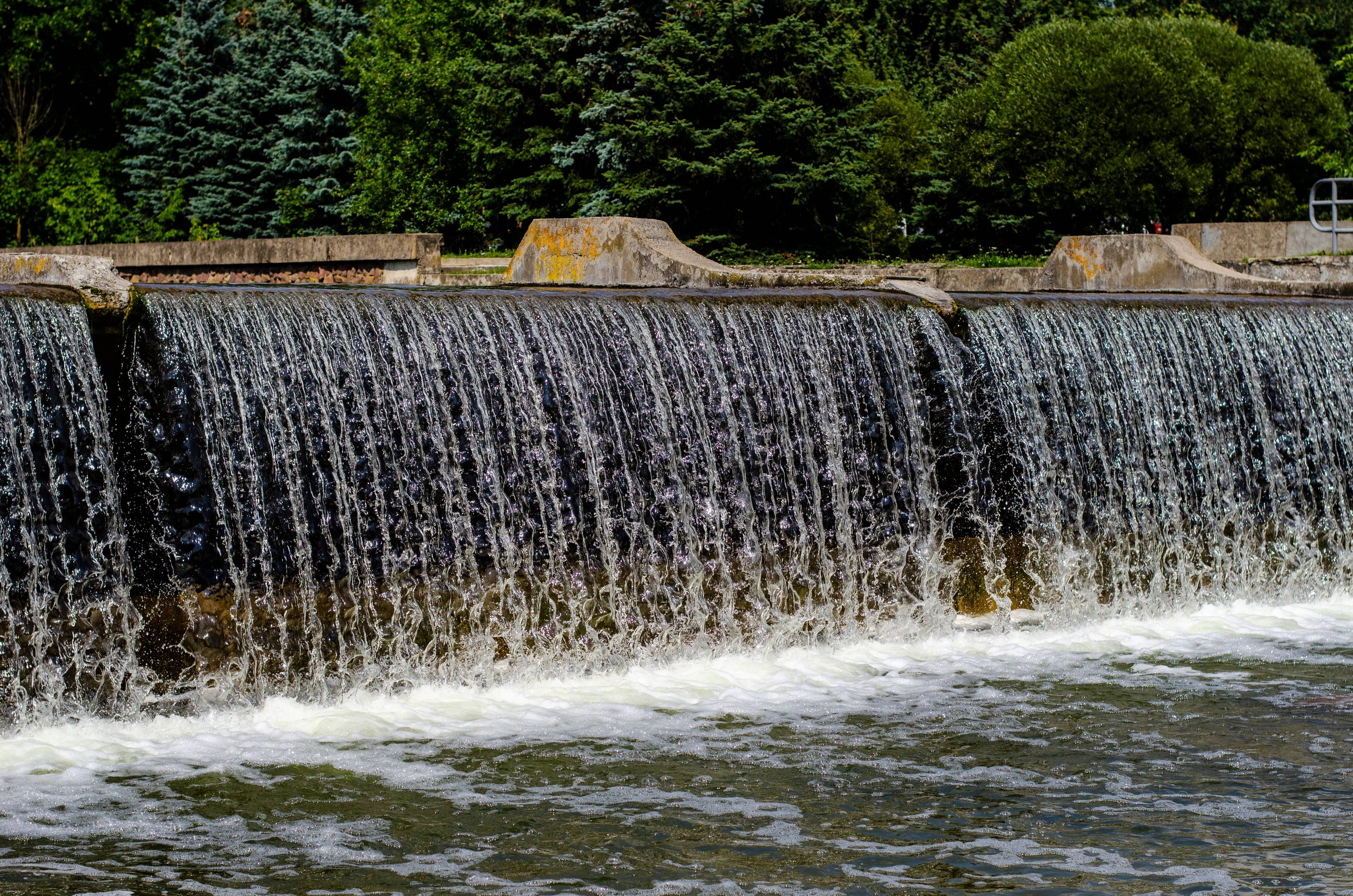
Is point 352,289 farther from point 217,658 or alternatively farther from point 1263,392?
point 1263,392

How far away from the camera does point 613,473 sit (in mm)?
8609

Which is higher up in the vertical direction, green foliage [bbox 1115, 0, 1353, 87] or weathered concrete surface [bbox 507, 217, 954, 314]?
green foliage [bbox 1115, 0, 1353, 87]

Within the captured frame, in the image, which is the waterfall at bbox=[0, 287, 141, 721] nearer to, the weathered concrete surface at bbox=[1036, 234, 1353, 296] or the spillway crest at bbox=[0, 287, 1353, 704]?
the spillway crest at bbox=[0, 287, 1353, 704]

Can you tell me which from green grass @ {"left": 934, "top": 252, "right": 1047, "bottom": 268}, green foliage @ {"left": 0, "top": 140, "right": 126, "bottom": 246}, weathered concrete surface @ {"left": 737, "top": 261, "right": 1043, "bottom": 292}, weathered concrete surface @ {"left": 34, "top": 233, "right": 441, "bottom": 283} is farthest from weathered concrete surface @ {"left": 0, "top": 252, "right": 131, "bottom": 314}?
green foliage @ {"left": 0, "top": 140, "right": 126, "bottom": 246}

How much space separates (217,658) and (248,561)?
47 centimetres

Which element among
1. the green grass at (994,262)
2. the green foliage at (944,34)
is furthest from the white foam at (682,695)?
the green foliage at (944,34)

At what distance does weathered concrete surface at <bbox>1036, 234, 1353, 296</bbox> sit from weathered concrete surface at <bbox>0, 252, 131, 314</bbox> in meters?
9.05

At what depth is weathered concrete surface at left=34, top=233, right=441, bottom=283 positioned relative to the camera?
14547mm

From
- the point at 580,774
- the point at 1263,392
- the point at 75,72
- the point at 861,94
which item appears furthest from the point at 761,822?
the point at 75,72

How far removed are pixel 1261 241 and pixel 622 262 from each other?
311 inches

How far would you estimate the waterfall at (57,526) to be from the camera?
22.6 feet

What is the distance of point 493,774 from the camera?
634cm

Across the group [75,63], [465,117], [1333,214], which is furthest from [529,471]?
[75,63]

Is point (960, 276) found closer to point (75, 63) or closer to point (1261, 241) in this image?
point (1261, 241)
